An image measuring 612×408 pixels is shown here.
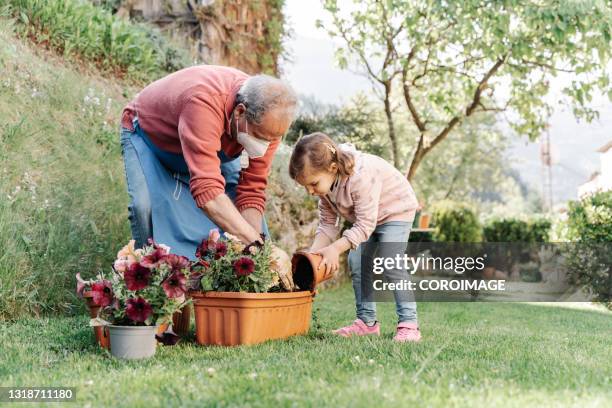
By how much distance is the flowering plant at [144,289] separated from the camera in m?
2.62

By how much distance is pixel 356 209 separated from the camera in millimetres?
3367

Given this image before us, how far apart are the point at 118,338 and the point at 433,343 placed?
4.95ft

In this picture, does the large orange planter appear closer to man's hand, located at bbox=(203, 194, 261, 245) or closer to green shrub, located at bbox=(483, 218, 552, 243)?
man's hand, located at bbox=(203, 194, 261, 245)

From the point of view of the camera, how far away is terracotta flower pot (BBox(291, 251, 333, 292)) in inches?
126

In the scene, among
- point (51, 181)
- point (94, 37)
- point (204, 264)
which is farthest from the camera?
point (94, 37)

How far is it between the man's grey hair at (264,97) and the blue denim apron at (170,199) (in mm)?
469

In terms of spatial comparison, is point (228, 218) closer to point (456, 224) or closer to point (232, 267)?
point (232, 267)

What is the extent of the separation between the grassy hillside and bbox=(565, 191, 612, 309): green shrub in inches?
210

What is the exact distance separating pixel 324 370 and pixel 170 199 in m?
1.43

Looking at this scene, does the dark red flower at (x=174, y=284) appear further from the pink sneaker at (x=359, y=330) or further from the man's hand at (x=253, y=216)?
the pink sneaker at (x=359, y=330)

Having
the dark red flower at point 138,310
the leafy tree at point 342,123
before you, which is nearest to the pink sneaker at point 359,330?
the dark red flower at point 138,310

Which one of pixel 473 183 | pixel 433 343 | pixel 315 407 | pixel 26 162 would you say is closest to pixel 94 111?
pixel 26 162

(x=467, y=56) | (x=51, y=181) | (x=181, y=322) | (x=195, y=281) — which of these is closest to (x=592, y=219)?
(x=467, y=56)

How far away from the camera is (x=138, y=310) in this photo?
8.64 feet
